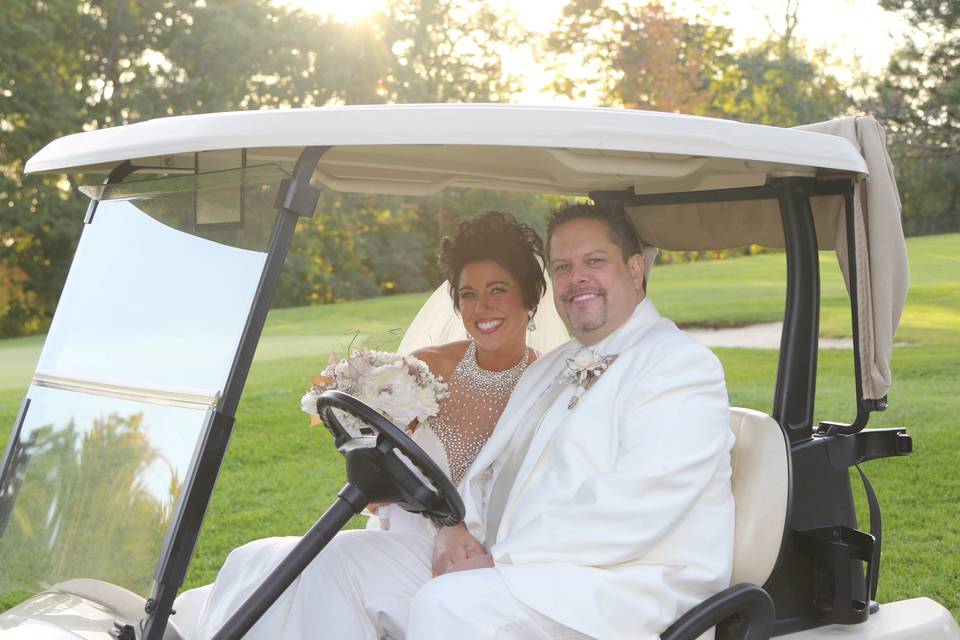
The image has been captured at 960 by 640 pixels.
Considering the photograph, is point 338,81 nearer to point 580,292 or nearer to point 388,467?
point 580,292

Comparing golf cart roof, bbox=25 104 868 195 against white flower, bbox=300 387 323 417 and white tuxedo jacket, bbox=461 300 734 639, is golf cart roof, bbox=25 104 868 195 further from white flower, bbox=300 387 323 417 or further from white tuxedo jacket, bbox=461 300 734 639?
white flower, bbox=300 387 323 417

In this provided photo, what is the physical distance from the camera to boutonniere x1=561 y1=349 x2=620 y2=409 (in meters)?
2.73

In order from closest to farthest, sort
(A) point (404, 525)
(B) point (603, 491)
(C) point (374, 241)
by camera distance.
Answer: (B) point (603, 491) < (A) point (404, 525) < (C) point (374, 241)

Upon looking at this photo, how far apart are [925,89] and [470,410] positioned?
383 inches

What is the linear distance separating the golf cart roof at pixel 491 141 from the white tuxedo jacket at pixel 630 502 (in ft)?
1.60

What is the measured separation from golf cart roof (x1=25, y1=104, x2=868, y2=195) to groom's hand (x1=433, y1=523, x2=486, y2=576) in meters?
0.96

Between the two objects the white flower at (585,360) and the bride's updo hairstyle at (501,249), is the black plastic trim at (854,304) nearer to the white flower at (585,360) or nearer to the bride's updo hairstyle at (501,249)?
the white flower at (585,360)

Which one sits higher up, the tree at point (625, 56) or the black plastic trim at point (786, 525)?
the tree at point (625, 56)

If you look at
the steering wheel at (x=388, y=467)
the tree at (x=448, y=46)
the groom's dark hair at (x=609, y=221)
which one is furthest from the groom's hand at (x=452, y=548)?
the tree at (x=448, y=46)

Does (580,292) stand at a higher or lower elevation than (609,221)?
lower

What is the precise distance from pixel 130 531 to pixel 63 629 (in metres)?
0.25

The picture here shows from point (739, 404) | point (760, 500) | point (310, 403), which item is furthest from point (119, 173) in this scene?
point (739, 404)

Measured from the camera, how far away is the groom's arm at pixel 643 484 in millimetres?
2402

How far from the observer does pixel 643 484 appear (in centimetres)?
242
